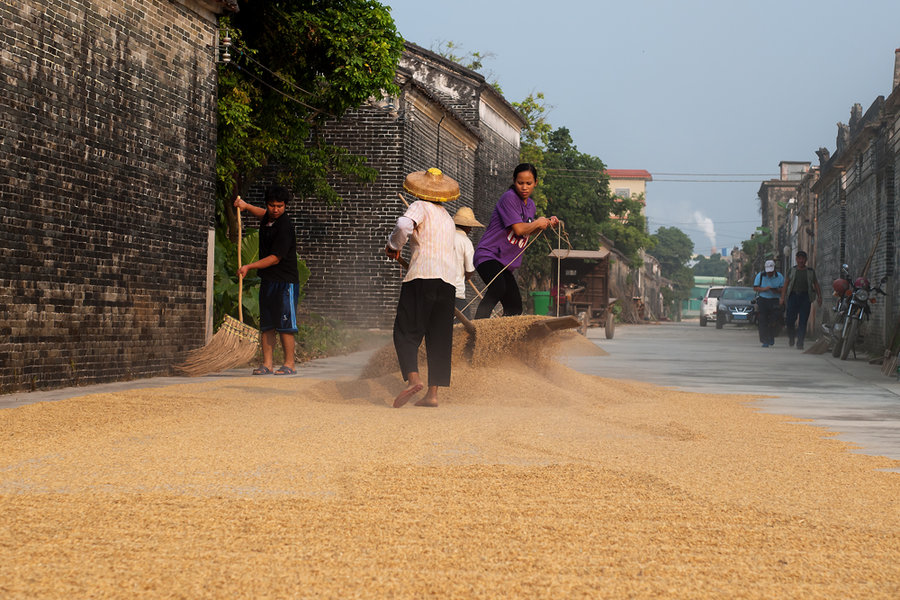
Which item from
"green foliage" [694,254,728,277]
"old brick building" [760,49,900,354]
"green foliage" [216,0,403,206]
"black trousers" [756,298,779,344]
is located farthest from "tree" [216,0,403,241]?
"green foliage" [694,254,728,277]

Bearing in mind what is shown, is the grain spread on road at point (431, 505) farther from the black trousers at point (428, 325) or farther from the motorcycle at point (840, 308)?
the motorcycle at point (840, 308)

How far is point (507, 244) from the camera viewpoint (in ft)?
28.6

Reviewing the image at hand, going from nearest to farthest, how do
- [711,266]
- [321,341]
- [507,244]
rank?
[507,244]
[321,341]
[711,266]

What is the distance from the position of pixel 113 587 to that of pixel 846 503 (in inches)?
117

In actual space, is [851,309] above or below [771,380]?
above

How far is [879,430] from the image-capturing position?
266 inches

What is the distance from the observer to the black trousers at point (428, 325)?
295 inches

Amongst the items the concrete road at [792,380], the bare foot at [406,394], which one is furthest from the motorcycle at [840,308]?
the bare foot at [406,394]

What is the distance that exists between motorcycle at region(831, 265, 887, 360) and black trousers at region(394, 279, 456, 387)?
9.85m

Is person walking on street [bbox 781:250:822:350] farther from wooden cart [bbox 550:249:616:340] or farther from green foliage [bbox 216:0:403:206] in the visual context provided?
wooden cart [bbox 550:249:616:340]

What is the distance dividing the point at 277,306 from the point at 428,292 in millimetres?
3100

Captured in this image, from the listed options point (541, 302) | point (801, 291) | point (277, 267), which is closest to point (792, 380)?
point (277, 267)

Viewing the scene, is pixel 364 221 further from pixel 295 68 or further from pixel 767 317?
pixel 767 317

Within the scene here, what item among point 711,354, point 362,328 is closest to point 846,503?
point 711,354
